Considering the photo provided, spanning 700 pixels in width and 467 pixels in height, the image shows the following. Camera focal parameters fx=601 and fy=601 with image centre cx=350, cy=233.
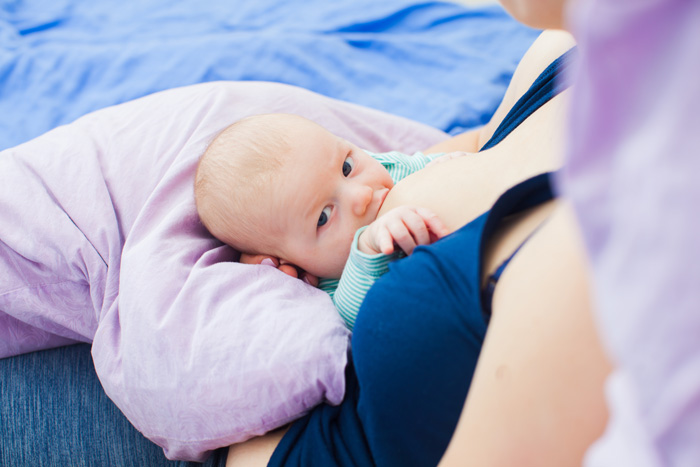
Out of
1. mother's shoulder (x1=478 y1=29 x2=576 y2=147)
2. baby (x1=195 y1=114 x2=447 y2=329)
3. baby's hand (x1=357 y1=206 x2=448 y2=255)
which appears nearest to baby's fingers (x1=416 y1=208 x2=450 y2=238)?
baby's hand (x1=357 y1=206 x2=448 y2=255)

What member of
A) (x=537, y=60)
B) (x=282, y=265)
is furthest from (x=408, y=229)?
(x=537, y=60)

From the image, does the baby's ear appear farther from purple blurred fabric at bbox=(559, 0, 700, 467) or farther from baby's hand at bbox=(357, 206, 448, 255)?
purple blurred fabric at bbox=(559, 0, 700, 467)

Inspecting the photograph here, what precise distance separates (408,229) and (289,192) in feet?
0.74

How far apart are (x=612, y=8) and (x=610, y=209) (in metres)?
0.10

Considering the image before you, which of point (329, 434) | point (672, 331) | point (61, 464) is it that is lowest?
point (61, 464)

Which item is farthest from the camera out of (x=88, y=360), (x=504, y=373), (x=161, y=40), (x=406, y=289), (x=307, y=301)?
(x=161, y=40)

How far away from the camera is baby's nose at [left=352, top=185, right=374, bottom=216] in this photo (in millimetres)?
914

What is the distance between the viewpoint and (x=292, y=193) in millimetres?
917

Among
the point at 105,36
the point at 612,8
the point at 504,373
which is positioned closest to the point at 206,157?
the point at 504,373

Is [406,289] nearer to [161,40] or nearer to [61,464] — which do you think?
[61,464]

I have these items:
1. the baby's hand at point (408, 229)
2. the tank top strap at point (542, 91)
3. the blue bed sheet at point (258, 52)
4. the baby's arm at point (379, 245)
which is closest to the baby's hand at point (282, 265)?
the baby's arm at point (379, 245)

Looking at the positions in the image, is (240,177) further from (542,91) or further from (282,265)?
(542,91)

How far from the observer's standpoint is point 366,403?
0.66 metres

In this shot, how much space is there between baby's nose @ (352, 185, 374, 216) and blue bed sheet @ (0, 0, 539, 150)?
2.13ft
